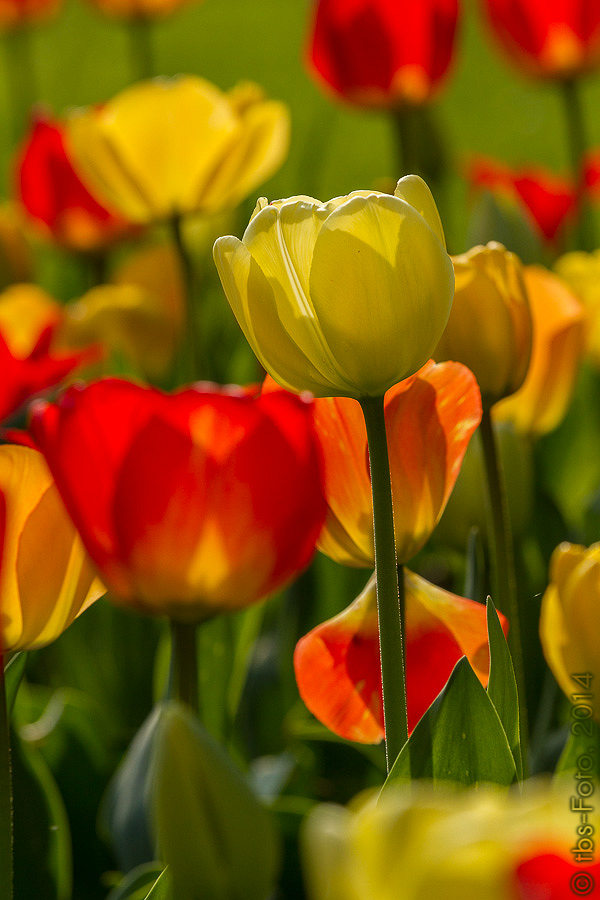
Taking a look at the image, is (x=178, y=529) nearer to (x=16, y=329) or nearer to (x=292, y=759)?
(x=292, y=759)

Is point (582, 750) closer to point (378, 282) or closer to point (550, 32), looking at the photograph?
point (378, 282)

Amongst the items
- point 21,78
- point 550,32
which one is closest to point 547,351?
point 550,32

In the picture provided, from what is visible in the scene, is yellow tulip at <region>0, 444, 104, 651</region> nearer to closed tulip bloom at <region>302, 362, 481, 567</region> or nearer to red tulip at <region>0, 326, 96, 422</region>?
closed tulip bloom at <region>302, 362, 481, 567</region>

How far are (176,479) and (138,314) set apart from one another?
623 millimetres

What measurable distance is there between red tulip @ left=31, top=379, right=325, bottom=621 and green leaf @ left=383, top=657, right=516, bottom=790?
7 cm

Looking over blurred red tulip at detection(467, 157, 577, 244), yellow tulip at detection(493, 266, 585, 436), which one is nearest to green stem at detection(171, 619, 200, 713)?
yellow tulip at detection(493, 266, 585, 436)

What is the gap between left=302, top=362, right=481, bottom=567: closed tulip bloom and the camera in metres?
0.38

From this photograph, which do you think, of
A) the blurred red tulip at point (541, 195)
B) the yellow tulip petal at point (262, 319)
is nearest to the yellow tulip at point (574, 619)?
the yellow tulip petal at point (262, 319)

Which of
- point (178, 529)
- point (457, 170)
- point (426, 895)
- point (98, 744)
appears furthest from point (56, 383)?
point (457, 170)

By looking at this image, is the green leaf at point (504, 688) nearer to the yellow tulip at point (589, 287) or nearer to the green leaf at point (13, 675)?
the green leaf at point (13, 675)

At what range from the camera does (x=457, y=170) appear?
1.18 metres

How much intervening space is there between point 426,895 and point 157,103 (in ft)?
2.51

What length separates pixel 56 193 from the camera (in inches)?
43.0

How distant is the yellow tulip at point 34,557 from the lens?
0.36 metres
